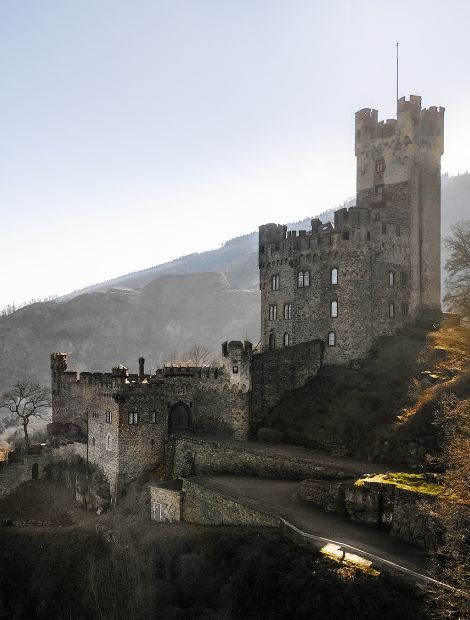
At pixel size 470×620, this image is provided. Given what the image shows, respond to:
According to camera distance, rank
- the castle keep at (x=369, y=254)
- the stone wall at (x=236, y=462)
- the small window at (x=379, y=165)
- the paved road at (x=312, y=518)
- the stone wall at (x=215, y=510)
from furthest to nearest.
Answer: the small window at (x=379, y=165)
the castle keep at (x=369, y=254)
the stone wall at (x=236, y=462)
the stone wall at (x=215, y=510)
the paved road at (x=312, y=518)

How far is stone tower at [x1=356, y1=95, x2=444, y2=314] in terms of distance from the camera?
48.8 m

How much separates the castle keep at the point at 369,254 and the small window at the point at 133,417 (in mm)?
14407

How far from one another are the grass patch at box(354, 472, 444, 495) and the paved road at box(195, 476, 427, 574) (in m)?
1.97

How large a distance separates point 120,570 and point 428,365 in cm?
Result: 2335

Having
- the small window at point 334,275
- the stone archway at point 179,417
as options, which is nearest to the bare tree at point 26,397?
the stone archway at point 179,417

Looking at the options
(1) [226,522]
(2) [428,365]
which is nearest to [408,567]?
(1) [226,522]

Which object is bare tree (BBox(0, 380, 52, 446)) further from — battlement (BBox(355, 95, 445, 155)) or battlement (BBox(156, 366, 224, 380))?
battlement (BBox(355, 95, 445, 155))

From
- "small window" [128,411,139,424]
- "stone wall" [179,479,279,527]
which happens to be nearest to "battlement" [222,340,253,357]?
"small window" [128,411,139,424]

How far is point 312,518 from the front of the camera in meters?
26.6

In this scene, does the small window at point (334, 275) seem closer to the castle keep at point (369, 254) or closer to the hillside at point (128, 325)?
the castle keep at point (369, 254)

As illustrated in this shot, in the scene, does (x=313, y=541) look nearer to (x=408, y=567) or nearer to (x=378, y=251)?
(x=408, y=567)

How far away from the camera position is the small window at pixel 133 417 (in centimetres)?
3934

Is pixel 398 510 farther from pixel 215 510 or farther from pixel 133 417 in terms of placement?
pixel 133 417

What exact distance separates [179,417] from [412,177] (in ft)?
86.0
